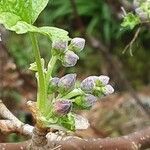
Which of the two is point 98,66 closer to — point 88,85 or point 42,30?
point 88,85

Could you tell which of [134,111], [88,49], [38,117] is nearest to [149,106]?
[134,111]

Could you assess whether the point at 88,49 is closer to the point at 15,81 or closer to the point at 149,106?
the point at 149,106

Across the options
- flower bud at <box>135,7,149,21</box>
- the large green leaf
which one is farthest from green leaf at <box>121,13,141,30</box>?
the large green leaf

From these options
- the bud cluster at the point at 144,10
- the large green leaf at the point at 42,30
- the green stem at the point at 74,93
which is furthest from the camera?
the bud cluster at the point at 144,10

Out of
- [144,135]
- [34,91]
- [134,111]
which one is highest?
[144,135]

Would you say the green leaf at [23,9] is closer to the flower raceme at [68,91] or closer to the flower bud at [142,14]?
the flower raceme at [68,91]

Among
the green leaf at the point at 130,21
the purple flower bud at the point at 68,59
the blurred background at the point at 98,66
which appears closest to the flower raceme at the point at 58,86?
the purple flower bud at the point at 68,59
